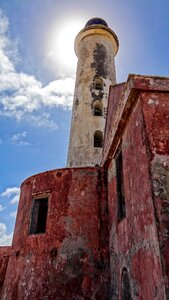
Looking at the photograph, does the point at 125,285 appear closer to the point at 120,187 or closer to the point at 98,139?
the point at 120,187

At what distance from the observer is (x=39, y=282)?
267 inches

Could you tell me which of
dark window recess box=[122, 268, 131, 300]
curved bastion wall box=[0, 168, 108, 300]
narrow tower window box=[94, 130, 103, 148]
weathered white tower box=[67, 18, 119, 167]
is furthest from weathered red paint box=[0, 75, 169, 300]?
narrow tower window box=[94, 130, 103, 148]

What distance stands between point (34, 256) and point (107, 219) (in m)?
→ 2.33

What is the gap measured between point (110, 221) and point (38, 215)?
2799 millimetres

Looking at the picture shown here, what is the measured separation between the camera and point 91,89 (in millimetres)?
13703

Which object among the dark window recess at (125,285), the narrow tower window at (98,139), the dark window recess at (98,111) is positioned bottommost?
the dark window recess at (125,285)

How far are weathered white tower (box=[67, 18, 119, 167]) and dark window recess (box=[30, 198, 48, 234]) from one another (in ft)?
10.8

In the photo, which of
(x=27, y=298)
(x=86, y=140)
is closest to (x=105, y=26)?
(x=86, y=140)

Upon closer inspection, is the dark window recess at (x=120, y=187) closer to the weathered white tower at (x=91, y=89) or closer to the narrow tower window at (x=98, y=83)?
the weathered white tower at (x=91, y=89)

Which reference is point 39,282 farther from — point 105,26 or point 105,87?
point 105,26

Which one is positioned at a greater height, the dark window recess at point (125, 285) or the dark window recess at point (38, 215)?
the dark window recess at point (38, 215)

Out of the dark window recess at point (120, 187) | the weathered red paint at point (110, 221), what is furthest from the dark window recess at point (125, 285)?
the dark window recess at point (120, 187)

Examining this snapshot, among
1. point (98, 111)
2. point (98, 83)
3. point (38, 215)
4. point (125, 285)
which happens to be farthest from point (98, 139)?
point (125, 285)

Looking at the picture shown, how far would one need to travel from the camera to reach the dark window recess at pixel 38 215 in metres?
8.20
